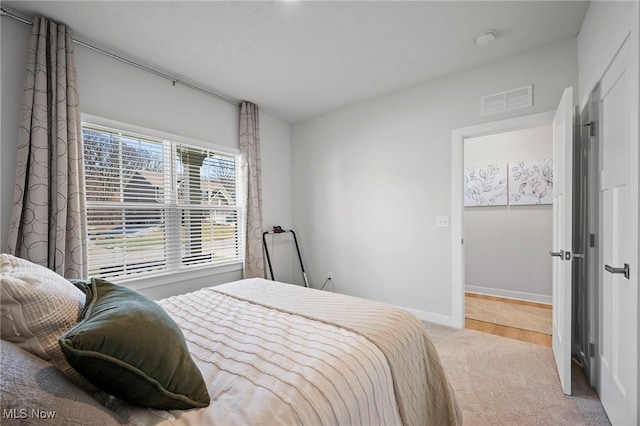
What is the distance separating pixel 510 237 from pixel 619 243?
109 inches

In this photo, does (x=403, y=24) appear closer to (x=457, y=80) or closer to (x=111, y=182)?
(x=457, y=80)

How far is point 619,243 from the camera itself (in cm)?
142

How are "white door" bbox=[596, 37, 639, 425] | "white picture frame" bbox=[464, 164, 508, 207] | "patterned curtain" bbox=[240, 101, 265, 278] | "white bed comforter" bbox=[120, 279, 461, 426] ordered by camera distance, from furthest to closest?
"white picture frame" bbox=[464, 164, 508, 207] < "patterned curtain" bbox=[240, 101, 265, 278] < "white door" bbox=[596, 37, 639, 425] < "white bed comforter" bbox=[120, 279, 461, 426]

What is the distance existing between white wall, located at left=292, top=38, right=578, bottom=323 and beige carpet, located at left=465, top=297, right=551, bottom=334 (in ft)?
2.23

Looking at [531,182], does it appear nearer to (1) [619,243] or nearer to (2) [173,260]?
(1) [619,243]

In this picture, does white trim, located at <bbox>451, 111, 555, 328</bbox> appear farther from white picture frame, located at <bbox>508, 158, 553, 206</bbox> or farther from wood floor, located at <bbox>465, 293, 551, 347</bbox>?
white picture frame, located at <bbox>508, 158, 553, 206</bbox>

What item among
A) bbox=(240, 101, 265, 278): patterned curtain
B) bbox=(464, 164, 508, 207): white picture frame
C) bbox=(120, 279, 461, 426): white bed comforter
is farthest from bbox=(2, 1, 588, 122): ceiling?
bbox=(120, 279, 461, 426): white bed comforter

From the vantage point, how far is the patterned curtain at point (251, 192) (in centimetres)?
346

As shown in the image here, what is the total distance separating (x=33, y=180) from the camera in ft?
6.31

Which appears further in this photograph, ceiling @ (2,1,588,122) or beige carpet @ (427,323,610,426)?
ceiling @ (2,1,588,122)

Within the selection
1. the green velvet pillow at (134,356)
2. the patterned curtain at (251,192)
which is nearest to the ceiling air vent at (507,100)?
the patterned curtain at (251,192)

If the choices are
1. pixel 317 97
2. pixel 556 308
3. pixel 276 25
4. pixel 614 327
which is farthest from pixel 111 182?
pixel 556 308

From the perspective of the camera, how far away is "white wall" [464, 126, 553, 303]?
3.67 meters

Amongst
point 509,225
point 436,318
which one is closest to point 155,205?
point 436,318
